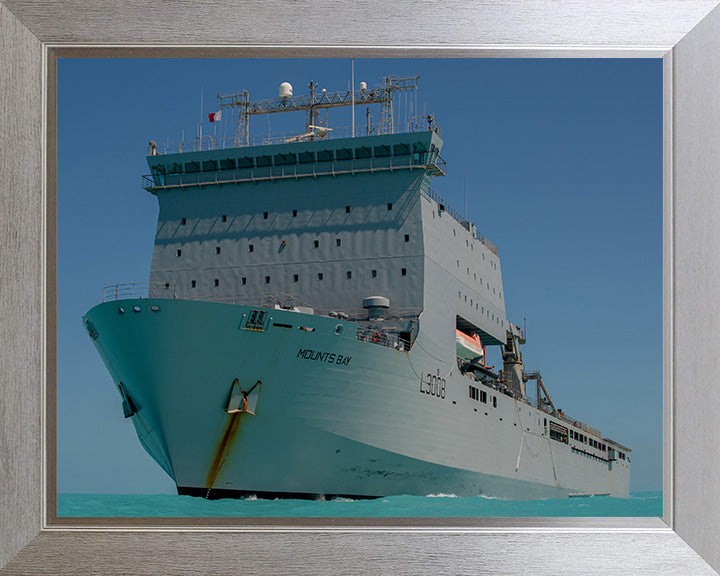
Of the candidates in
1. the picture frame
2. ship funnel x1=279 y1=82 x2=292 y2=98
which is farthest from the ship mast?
the picture frame

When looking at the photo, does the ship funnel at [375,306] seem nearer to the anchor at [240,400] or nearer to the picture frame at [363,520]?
the anchor at [240,400]

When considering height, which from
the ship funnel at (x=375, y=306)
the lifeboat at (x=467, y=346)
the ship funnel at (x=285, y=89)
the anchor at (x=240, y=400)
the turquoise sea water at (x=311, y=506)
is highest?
the ship funnel at (x=285, y=89)

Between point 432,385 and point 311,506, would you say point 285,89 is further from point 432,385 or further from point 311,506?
point 311,506

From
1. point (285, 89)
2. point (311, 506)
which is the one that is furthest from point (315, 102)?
point (311, 506)

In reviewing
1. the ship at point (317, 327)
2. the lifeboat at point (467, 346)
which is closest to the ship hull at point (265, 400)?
the ship at point (317, 327)

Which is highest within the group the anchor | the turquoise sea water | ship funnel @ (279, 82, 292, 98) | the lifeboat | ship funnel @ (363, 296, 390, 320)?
ship funnel @ (279, 82, 292, 98)

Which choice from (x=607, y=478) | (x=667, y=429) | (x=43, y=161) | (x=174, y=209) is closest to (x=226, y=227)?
(x=174, y=209)

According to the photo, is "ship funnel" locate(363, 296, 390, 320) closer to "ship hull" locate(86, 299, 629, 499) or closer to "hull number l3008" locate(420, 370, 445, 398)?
"ship hull" locate(86, 299, 629, 499)
